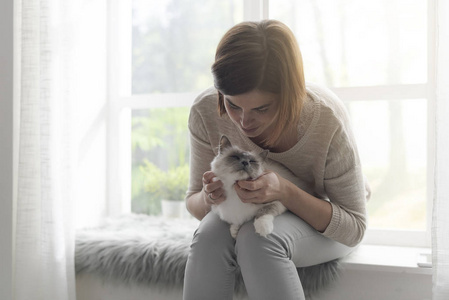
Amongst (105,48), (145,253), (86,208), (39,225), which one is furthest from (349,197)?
(105,48)

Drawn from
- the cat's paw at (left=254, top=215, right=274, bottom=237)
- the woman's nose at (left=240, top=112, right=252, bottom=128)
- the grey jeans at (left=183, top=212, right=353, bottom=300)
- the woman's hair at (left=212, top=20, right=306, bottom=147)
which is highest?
the woman's hair at (left=212, top=20, right=306, bottom=147)

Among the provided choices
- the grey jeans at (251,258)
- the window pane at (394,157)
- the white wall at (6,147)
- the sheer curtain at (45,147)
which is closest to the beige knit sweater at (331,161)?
the grey jeans at (251,258)

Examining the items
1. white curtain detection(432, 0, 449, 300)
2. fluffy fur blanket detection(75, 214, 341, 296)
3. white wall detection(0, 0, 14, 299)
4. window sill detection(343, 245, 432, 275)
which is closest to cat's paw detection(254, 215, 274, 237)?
fluffy fur blanket detection(75, 214, 341, 296)

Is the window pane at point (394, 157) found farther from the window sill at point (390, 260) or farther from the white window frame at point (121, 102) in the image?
the white window frame at point (121, 102)

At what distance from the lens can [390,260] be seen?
5.08 ft

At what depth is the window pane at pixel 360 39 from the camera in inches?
76.1

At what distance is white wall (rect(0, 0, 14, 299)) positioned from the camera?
1.85 m

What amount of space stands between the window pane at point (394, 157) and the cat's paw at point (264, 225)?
0.98m

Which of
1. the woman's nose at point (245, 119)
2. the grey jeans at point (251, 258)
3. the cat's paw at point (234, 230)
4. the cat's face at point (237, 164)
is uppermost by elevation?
the woman's nose at point (245, 119)

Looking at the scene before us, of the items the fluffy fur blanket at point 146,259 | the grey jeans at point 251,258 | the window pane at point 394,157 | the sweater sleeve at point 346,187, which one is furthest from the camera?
the window pane at point 394,157

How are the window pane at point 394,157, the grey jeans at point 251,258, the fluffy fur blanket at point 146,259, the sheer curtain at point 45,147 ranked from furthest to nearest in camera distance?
the window pane at point 394,157 < the sheer curtain at point 45,147 < the fluffy fur blanket at point 146,259 < the grey jeans at point 251,258

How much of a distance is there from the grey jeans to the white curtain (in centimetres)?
36

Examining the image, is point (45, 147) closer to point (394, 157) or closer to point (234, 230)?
point (234, 230)

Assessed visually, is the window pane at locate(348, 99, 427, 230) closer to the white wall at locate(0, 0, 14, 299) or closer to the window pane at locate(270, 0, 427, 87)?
the window pane at locate(270, 0, 427, 87)
